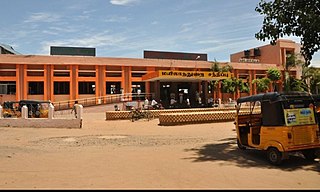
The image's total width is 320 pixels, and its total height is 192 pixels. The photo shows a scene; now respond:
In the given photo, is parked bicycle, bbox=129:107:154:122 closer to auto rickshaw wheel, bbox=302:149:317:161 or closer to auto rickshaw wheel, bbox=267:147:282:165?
auto rickshaw wheel, bbox=267:147:282:165

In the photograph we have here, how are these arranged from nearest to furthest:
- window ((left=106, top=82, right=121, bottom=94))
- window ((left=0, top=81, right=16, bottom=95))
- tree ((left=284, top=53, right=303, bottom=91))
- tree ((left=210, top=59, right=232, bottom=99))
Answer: window ((left=0, top=81, right=16, bottom=95)), window ((left=106, top=82, right=121, bottom=94)), tree ((left=284, top=53, right=303, bottom=91)), tree ((left=210, top=59, right=232, bottom=99))

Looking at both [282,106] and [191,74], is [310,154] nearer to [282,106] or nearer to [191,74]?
[282,106]

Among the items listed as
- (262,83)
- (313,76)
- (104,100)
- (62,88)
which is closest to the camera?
(62,88)

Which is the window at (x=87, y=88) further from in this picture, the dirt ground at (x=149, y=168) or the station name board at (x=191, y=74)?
the dirt ground at (x=149, y=168)

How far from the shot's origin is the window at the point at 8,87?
1358 inches

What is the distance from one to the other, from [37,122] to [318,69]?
36.6 m

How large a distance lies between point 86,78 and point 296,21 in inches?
1195

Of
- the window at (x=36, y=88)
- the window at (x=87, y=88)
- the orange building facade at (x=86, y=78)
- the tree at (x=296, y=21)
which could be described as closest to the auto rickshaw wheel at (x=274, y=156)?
the tree at (x=296, y=21)

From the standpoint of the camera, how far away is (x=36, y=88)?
36125mm

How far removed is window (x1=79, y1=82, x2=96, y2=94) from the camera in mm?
37281

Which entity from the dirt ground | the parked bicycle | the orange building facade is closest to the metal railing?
the orange building facade

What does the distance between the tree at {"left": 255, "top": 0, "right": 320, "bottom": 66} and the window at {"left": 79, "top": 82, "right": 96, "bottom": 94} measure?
29.8 metres

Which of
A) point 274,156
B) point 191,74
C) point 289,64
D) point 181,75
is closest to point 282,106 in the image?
point 274,156

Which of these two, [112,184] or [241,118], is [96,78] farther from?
[112,184]
